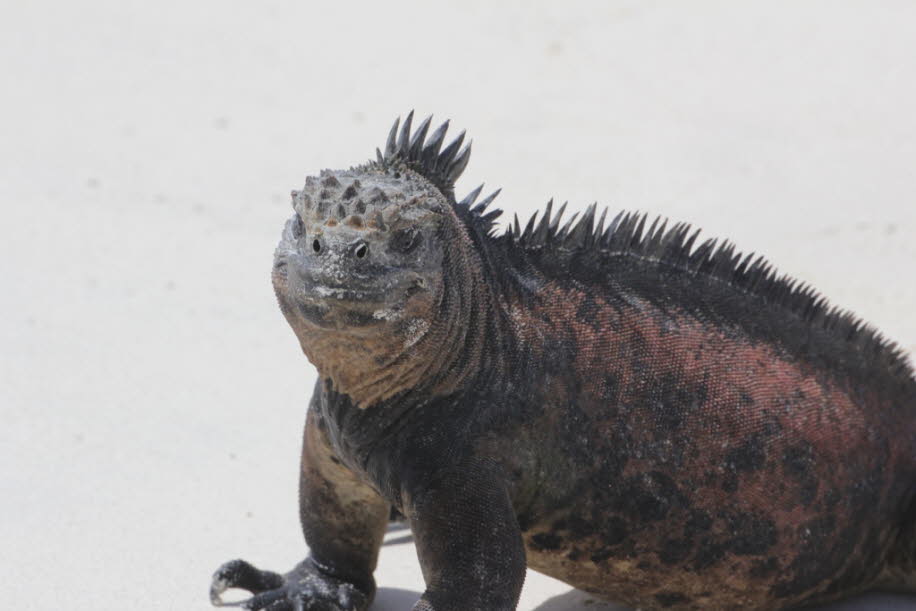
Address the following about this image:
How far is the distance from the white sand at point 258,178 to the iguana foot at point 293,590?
15 centimetres

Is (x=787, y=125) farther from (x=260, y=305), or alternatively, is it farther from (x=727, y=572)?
(x=727, y=572)

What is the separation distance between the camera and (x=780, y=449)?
4352 millimetres

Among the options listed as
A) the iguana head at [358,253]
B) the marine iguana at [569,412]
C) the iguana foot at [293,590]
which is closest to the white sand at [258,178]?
the iguana foot at [293,590]

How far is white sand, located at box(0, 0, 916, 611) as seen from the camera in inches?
210

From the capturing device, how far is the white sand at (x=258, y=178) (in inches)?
210

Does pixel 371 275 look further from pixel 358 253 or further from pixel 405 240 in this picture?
pixel 405 240

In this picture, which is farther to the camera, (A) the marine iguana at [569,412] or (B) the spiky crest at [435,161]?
(B) the spiky crest at [435,161]

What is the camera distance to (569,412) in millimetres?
4043

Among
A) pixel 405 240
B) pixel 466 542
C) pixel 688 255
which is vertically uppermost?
pixel 688 255

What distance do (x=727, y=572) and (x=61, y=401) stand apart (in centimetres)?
331

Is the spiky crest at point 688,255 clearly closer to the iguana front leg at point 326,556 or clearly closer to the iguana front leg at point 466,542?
the iguana front leg at point 466,542

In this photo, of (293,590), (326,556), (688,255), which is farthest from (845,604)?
(293,590)

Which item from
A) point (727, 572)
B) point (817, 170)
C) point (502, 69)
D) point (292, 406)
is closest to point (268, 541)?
point (292, 406)

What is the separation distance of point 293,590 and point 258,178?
596 cm
